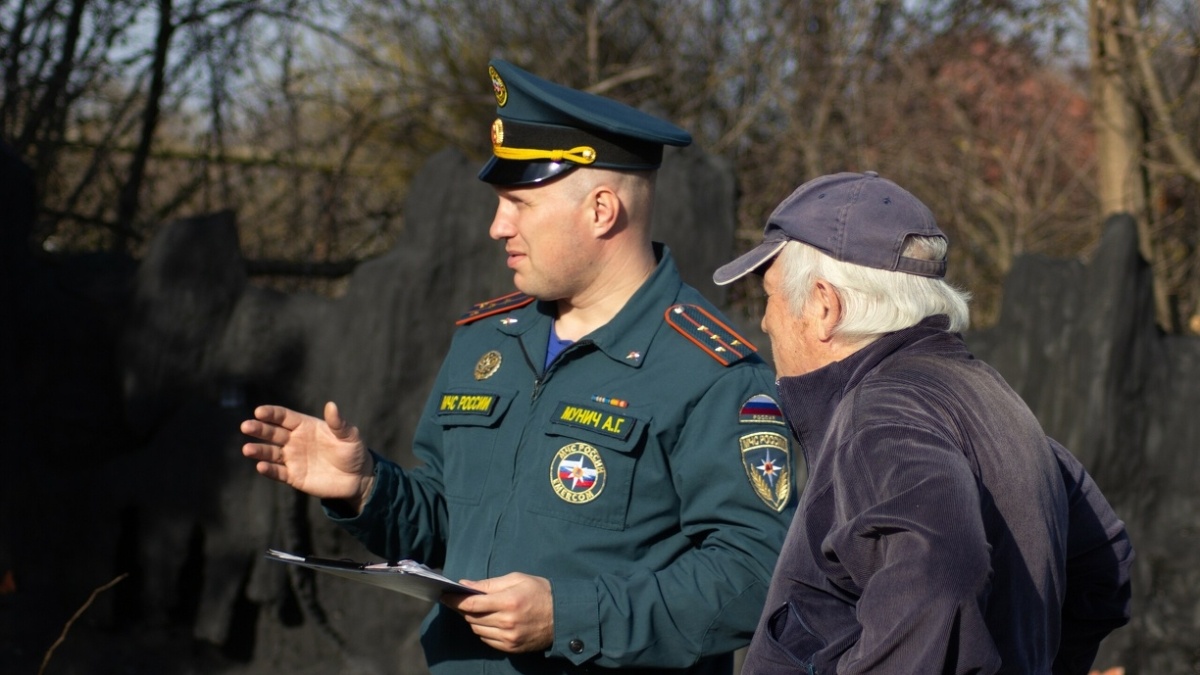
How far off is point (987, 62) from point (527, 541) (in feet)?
24.1

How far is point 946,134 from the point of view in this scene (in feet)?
29.2

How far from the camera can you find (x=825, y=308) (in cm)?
177

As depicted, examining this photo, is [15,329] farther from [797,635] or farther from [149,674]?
[797,635]

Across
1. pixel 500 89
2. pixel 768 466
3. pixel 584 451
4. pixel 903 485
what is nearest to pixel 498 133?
pixel 500 89

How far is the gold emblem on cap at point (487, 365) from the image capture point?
2.59 meters

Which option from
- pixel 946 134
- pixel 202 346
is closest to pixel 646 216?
pixel 202 346

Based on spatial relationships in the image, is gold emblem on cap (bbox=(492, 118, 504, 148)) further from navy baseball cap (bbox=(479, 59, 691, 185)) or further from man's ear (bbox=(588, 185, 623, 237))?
man's ear (bbox=(588, 185, 623, 237))

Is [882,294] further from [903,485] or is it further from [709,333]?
[709,333]

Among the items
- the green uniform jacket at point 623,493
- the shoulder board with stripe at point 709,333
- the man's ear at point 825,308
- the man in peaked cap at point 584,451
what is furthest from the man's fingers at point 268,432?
the man's ear at point 825,308

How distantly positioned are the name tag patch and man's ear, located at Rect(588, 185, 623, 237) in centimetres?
33

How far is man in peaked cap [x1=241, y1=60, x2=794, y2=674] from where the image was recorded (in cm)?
225

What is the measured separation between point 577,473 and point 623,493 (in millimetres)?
90

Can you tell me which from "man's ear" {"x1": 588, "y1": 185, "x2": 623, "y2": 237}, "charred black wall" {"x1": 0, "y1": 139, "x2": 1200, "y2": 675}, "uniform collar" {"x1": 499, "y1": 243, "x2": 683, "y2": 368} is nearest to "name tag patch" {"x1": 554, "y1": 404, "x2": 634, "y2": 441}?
"uniform collar" {"x1": 499, "y1": 243, "x2": 683, "y2": 368}

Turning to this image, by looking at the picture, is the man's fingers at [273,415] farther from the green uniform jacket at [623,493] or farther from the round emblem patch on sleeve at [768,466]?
the round emblem patch on sleeve at [768,466]
